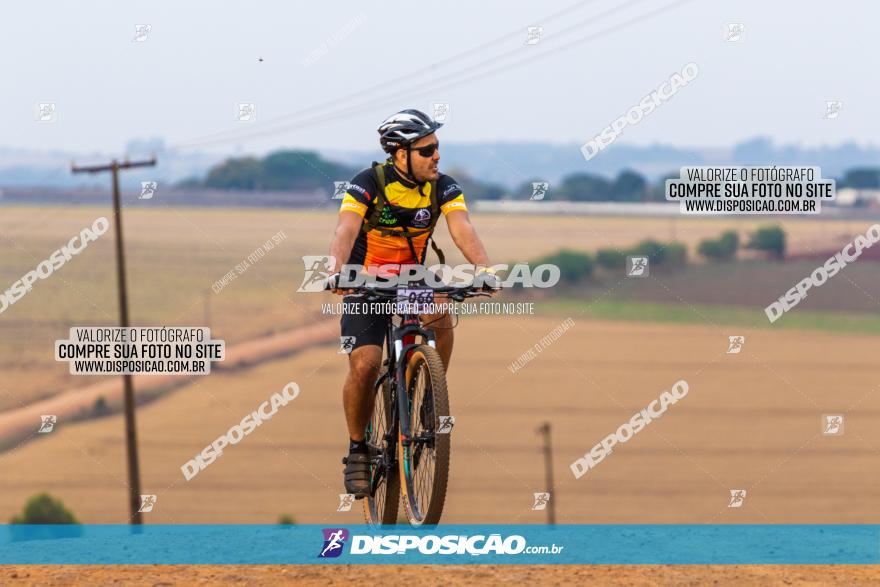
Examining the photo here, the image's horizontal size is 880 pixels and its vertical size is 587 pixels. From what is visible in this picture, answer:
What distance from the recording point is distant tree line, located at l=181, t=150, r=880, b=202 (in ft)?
366

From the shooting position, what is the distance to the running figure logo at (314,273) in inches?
501

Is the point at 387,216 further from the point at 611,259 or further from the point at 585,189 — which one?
the point at 585,189

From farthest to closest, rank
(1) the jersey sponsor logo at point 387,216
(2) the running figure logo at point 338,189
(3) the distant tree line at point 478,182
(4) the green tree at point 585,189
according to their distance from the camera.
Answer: (4) the green tree at point 585,189 < (3) the distant tree line at point 478,182 < (2) the running figure logo at point 338,189 < (1) the jersey sponsor logo at point 387,216

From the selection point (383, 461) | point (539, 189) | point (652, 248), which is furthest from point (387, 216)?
point (652, 248)

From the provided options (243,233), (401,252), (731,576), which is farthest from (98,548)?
(243,233)

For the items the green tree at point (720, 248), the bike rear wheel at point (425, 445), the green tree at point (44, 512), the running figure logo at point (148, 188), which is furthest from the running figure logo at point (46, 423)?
the green tree at point (720, 248)

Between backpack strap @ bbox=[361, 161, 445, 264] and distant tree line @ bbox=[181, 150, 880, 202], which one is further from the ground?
distant tree line @ bbox=[181, 150, 880, 202]

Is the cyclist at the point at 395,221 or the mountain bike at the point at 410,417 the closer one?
the mountain bike at the point at 410,417

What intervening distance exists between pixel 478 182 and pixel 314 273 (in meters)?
115

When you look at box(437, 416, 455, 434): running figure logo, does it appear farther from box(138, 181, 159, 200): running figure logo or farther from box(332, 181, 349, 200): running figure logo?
box(138, 181, 159, 200): running figure logo

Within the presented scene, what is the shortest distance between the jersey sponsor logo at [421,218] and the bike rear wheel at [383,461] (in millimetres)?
1693

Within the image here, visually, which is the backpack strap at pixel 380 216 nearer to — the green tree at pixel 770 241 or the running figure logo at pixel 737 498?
the running figure logo at pixel 737 498

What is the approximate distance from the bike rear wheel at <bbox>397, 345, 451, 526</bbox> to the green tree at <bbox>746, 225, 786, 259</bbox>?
9450 centimetres

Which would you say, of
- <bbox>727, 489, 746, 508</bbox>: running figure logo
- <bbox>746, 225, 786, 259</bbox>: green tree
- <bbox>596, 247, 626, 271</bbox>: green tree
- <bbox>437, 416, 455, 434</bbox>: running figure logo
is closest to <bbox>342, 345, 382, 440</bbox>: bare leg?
<bbox>437, 416, 455, 434</bbox>: running figure logo
